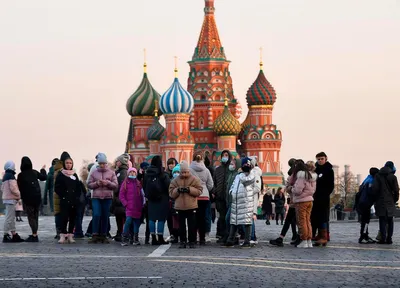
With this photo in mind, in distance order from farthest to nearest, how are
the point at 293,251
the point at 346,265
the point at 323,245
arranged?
the point at 323,245 → the point at 293,251 → the point at 346,265

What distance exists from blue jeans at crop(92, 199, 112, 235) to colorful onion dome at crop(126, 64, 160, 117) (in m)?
110

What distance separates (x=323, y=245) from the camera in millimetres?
21250

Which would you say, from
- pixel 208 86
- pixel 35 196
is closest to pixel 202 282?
pixel 35 196

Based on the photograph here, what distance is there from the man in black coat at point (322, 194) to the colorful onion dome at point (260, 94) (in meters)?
108

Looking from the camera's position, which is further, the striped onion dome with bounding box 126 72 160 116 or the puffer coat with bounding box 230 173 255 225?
the striped onion dome with bounding box 126 72 160 116

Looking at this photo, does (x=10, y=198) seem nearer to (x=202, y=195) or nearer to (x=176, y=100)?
(x=202, y=195)

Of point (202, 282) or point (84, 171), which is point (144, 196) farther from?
point (84, 171)

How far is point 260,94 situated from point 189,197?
10899 centimetres

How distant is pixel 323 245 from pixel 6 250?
4996mm

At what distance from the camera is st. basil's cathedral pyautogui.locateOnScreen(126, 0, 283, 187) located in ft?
404

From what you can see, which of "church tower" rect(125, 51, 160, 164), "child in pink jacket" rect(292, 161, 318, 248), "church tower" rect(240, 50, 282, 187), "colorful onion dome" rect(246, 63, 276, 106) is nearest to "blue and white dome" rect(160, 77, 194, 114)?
"church tower" rect(240, 50, 282, 187)

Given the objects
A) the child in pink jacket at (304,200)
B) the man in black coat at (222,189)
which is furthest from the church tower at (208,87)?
the child in pink jacket at (304,200)

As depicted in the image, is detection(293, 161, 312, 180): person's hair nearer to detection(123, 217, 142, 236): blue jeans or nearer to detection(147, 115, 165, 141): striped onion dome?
detection(123, 217, 142, 236): blue jeans

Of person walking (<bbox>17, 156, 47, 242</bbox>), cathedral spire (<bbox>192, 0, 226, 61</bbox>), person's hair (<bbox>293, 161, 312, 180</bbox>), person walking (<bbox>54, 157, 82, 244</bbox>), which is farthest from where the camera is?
cathedral spire (<bbox>192, 0, 226, 61</bbox>)
